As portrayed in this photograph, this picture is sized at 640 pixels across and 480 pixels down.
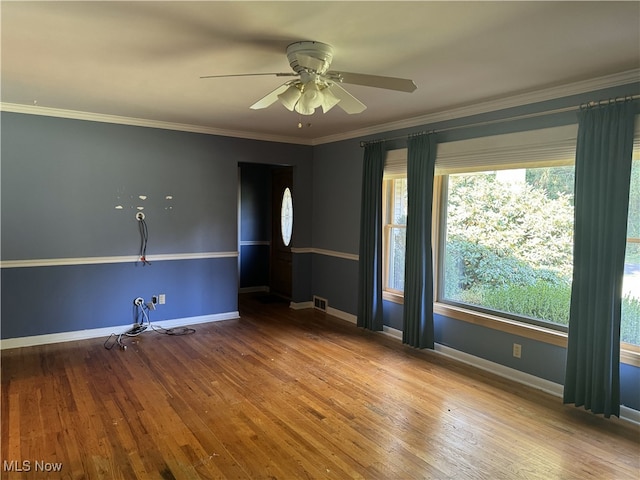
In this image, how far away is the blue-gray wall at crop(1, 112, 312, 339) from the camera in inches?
173

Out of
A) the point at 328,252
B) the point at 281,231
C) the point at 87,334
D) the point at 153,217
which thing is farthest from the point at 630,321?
the point at 87,334

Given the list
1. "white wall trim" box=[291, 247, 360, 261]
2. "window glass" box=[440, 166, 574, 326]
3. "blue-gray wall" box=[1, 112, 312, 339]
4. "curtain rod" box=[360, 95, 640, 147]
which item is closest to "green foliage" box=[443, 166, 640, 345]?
"window glass" box=[440, 166, 574, 326]

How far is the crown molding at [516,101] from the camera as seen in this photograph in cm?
300

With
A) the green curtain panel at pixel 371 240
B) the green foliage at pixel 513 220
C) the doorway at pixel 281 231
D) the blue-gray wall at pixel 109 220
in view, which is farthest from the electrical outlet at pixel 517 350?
the doorway at pixel 281 231

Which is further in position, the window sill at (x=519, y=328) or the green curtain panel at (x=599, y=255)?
the window sill at (x=519, y=328)

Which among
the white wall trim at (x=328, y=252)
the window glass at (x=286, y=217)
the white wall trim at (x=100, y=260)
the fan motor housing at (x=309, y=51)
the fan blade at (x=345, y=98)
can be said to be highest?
the fan motor housing at (x=309, y=51)

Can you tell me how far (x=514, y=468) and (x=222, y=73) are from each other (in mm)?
3234

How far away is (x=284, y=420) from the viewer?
2.98 metres

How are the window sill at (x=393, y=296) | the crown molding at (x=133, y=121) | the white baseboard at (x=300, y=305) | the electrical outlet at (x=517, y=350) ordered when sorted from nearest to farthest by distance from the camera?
the electrical outlet at (x=517, y=350) < the crown molding at (x=133, y=121) < the window sill at (x=393, y=296) < the white baseboard at (x=300, y=305)

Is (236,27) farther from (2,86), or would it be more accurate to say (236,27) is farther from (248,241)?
(248,241)

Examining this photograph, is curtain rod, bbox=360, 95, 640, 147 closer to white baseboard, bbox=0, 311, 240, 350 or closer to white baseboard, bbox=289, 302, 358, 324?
white baseboard, bbox=289, 302, 358, 324

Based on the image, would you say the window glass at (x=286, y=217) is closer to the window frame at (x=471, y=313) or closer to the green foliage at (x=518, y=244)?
the window frame at (x=471, y=313)

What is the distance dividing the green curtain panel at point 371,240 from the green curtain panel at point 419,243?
511 millimetres

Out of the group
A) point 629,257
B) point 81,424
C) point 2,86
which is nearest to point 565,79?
point 629,257
